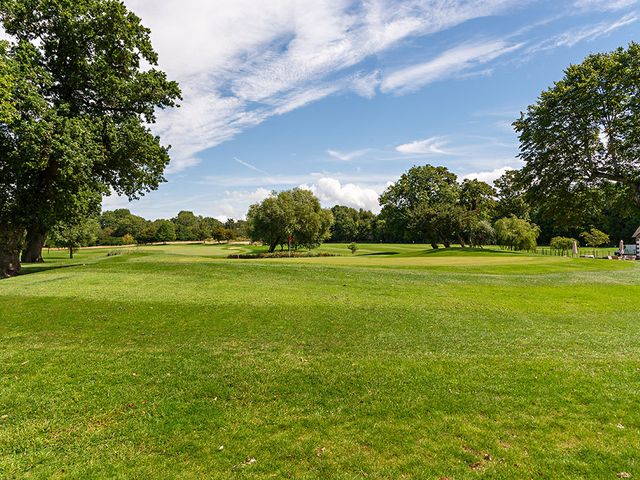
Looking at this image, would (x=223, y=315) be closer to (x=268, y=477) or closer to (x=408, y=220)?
(x=268, y=477)

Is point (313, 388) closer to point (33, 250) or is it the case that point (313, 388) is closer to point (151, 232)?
point (33, 250)

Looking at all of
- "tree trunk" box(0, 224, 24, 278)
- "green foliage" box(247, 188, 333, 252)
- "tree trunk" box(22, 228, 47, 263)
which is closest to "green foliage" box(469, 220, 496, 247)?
"green foliage" box(247, 188, 333, 252)

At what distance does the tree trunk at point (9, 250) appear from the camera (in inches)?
858

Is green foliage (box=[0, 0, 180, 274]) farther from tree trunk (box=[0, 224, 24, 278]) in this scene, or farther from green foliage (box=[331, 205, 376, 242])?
green foliage (box=[331, 205, 376, 242])

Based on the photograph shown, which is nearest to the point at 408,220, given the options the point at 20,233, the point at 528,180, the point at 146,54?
the point at 528,180

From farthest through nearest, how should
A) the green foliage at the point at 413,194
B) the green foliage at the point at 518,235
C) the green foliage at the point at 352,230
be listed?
1. the green foliage at the point at 352,230
2. the green foliage at the point at 413,194
3. the green foliage at the point at 518,235

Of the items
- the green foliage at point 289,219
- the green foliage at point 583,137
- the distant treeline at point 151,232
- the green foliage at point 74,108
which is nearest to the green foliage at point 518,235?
the green foliage at point 289,219

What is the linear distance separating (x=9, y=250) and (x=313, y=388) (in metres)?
24.3

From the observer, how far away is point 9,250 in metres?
22.3

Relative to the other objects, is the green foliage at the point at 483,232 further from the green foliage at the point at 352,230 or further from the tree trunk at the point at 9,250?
the tree trunk at the point at 9,250

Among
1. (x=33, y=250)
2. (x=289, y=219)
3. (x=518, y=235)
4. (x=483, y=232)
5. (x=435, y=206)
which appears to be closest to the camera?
(x=33, y=250)

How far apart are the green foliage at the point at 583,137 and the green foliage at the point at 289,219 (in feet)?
124

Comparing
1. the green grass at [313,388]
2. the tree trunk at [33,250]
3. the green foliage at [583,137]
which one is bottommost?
the green grass at [313,388]

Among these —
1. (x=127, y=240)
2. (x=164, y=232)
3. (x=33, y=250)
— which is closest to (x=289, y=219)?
(x=33, y=250)
